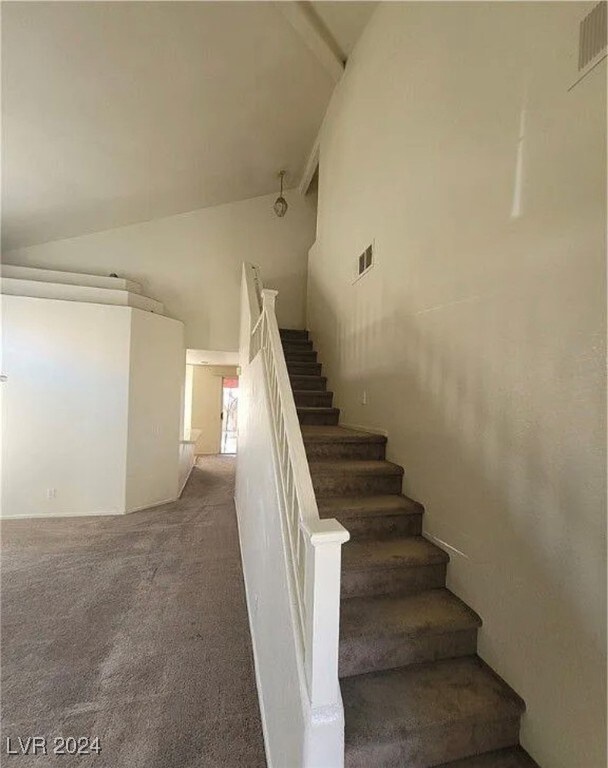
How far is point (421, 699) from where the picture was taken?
1393 millimetres

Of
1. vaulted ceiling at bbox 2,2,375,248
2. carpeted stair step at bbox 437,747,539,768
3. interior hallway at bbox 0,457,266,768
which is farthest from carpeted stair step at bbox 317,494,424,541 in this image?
vaulted ceiling at bbox 2,2,375,248

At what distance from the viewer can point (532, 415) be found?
1.39m

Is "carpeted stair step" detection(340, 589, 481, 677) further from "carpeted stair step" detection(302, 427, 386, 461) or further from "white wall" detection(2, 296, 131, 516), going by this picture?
"white wall" detection(2, 296, 131, 516)

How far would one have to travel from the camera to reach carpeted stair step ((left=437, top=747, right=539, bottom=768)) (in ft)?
4.30

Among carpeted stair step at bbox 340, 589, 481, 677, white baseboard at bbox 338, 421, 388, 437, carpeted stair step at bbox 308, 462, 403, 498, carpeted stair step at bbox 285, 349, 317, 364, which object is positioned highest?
carpeted stair step at bbox 285, 349, 317, 364

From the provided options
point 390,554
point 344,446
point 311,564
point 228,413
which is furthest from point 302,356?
point 228,413

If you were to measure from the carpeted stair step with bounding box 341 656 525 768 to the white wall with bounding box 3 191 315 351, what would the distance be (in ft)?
16.8

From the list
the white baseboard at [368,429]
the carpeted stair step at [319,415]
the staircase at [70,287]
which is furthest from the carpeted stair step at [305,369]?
the staircase at [70,287]

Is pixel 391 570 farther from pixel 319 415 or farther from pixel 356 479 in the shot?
pixel 319 415

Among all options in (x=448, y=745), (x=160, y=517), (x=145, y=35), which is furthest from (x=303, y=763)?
(x=145, y=35)

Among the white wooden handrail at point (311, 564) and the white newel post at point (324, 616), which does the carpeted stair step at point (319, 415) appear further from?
the white newel post at point (324, 616)

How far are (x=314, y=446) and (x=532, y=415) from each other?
1553mm

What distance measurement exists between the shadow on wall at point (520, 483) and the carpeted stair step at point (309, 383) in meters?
1.97

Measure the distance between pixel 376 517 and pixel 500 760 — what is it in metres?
1.08
